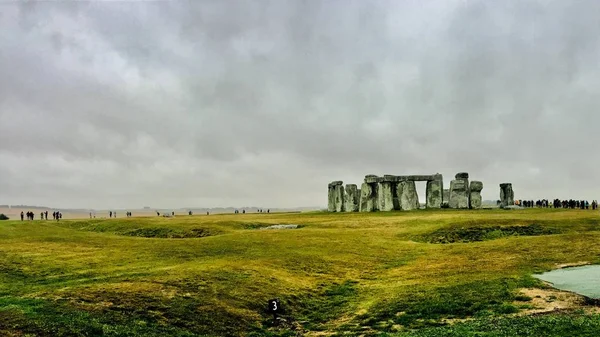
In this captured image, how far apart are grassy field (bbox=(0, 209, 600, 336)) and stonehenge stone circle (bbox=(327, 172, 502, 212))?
89.3 ft

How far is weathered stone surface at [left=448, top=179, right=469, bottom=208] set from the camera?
72.9 m

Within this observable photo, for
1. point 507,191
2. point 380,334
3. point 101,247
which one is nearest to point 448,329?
point 380,334

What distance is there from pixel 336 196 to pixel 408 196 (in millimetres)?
14327

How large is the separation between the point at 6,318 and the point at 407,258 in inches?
1028

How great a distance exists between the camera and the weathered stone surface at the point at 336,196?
82.0 m

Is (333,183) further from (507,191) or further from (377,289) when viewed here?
(377,289)

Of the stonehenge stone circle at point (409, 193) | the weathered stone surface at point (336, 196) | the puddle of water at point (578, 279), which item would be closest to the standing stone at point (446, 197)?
the stonehenge stone circle at point (409, 193)

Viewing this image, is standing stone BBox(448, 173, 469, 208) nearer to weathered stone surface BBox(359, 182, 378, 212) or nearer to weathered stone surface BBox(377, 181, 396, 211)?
weathered stone surface BBox(377, 181, 396, 211)

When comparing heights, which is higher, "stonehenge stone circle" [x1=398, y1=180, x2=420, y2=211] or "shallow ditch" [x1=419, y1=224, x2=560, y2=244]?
"stonehenge stone circle" [x1=398, y1=180, x2=420, y2=211]

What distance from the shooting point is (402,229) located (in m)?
49.2

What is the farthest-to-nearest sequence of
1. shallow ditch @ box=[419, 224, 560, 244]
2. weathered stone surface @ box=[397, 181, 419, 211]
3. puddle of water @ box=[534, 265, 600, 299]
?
weathered stone surface @ box=[397, 181, 419, 211], shallow ditch @ box=[419, 224, 560, 244], puddle of water @ box=[534, 265, 600, 299]

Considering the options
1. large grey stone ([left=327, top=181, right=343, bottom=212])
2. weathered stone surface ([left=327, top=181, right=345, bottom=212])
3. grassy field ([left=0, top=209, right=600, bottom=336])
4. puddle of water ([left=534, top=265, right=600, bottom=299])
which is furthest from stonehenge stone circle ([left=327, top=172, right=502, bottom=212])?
puddle of water ([left=534, top=265, right=600, bottom=299])

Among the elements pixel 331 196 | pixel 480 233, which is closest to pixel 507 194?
pixel 331 196

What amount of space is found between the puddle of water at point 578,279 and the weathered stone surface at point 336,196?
55735 millimetres
